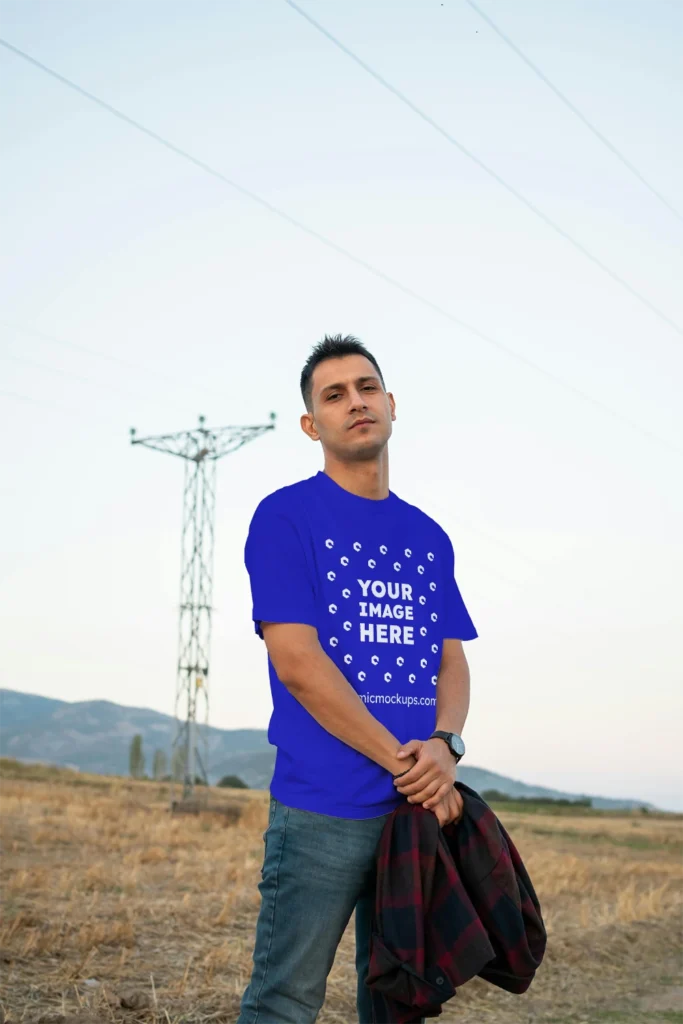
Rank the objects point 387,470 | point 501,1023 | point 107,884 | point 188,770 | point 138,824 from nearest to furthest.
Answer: point 387,470, point 501,1023, point 107,884, point 138,824, point 188,770

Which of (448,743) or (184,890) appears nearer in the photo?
(448,743)

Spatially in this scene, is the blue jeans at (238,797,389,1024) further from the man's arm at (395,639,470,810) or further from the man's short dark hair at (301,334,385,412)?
the man's short dark hair at (301,334,385,412)

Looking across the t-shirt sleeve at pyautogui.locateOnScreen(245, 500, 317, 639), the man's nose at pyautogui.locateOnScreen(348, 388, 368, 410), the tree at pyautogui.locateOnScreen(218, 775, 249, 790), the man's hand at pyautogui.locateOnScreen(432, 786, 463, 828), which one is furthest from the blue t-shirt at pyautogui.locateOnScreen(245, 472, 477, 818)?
the tree at pyautogui.locateOnScreen(218, 775, 249, 790)

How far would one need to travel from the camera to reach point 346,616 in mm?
3129

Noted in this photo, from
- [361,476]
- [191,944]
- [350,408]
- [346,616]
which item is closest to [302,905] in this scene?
[346,616]

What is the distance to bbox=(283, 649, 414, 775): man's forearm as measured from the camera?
2920 millimetres

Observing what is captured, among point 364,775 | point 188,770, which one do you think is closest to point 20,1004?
point 364,775

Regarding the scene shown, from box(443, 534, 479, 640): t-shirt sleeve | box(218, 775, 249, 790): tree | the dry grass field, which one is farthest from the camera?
box(218, 775, 249, 790): tree

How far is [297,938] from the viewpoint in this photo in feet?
9.43

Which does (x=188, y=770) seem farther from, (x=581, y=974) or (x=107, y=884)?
(x=581, y=974)

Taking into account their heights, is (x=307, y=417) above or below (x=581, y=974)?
above

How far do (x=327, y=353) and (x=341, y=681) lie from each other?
118 centimetres

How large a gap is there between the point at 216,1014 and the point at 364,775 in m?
2.72

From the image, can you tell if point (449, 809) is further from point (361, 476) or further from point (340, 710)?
point (361, 476)
